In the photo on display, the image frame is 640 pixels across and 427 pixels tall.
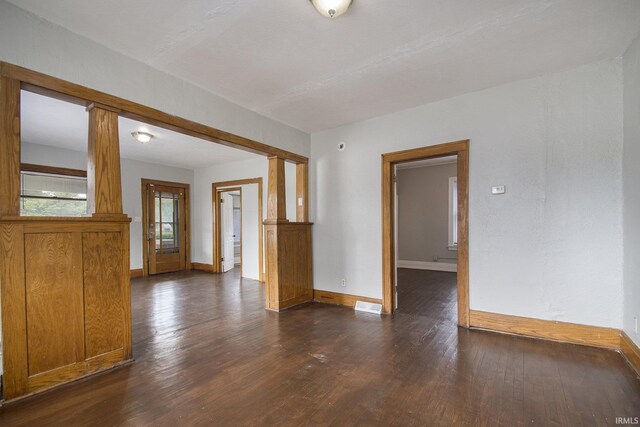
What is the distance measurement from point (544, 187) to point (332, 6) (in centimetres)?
259

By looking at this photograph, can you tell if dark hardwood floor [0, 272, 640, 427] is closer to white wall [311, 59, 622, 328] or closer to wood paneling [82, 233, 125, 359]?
wood paneling [82, 233, 125, 359]

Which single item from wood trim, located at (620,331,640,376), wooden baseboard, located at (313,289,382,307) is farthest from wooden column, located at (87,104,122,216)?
wood trim, located at (620,331,640,376)

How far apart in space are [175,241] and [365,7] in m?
6.83

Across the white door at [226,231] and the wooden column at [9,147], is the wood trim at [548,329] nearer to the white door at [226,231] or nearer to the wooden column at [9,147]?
the wooden column at [9,147]

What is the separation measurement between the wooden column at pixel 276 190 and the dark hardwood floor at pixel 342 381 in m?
1.45

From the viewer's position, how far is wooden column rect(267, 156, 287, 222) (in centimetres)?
410

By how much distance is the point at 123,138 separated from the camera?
482cm

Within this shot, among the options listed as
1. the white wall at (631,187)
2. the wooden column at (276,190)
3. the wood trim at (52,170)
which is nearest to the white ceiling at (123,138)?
the wood trim at (52,170)

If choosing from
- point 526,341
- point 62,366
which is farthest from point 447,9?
point 62,366

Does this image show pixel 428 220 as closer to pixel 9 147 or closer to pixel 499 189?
pixel 499 189

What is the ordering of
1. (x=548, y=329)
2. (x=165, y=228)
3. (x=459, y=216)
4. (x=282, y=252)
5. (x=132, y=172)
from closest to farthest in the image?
(x=548, y=329)
(x=459, y=216)
(x=282, y=252)
(x=132, y=172)
(x=165, y=228)

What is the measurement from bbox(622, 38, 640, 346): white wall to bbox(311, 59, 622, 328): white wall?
107 millimetres

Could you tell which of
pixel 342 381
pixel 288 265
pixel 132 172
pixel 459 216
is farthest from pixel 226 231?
pixel 342 381

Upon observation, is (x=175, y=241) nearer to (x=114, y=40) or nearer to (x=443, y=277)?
(x=114, y=40)
